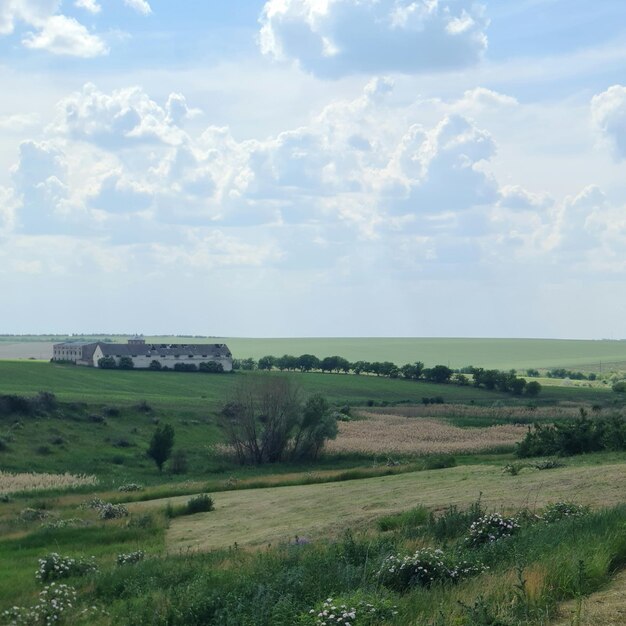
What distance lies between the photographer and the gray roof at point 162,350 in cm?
14462

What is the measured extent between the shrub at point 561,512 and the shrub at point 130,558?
30.0 ft

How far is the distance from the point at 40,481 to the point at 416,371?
10079 centimetres

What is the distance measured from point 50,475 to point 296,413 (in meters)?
19.7

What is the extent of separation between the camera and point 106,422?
73.2 m

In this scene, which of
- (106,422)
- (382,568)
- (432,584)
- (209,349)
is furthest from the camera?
(209,349)

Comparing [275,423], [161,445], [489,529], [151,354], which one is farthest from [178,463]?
[151,354]

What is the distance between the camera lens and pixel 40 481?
50.2 meters

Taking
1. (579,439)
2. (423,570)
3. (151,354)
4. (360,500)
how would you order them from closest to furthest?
(423,570)
(360,500)
(579,439)
(151,354)

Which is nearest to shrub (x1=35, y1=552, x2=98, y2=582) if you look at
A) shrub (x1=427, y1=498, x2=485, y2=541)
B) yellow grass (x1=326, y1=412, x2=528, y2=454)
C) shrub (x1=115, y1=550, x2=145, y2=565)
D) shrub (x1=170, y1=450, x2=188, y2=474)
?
shrub (x1=115, y1=550, x2=145, y2=565)

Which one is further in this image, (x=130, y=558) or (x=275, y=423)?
(x=275, y=423)

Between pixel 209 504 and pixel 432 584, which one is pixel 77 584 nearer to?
pixel 432 584

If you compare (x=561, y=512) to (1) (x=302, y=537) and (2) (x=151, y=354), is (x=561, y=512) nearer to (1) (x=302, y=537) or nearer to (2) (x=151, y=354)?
(1) (x=302, y=537)

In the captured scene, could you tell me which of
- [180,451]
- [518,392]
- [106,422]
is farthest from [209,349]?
[180,451]

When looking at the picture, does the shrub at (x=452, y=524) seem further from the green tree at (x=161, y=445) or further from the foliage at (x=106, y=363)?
the foliage at (x=106, y=363)
